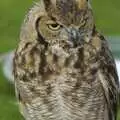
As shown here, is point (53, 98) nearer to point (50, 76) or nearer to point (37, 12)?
point (50, 76)

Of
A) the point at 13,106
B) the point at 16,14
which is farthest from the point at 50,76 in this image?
the point at 16,14

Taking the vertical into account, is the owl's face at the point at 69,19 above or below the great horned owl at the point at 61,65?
above

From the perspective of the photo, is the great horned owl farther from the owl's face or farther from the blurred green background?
the blurred green background

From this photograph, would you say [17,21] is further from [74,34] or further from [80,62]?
[74,34]

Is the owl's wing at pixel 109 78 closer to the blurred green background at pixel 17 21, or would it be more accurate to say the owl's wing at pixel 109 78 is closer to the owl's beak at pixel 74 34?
the owl's beak at pixel 74 34

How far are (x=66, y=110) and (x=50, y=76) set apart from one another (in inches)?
11.3

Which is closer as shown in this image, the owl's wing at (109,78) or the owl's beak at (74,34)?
the owl's beak at (74,34)

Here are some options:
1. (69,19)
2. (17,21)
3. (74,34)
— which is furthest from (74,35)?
(17,21)

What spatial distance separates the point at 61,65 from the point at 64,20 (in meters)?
0.43

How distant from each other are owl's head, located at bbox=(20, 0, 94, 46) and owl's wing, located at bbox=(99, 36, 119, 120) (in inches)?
13.1

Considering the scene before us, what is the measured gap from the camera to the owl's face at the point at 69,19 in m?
5.44

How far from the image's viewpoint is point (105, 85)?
19.6 feet

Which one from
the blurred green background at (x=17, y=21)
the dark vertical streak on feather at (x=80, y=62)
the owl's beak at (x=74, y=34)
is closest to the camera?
the owl's beak at (x=74, y=34)

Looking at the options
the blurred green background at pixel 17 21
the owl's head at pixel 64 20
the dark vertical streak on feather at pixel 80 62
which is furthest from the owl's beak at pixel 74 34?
the blurred green background at pixel 17 21
